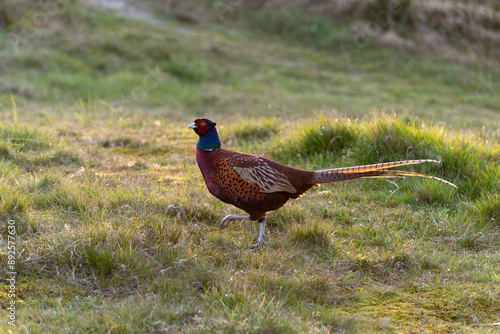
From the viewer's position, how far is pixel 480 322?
113 inches

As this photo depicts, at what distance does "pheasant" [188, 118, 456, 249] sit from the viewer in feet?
11.6

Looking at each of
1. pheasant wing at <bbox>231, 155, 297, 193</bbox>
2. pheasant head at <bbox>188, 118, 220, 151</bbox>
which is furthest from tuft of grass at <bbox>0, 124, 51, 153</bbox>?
pheasant wing at <bbox>231, 155, 297, 193</bbox>

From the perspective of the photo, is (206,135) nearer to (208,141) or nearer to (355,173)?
(208,141)

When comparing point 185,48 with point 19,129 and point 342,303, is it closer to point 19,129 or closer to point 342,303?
point 19,129

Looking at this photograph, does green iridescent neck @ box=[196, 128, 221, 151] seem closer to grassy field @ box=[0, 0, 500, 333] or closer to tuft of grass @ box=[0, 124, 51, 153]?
grassy field @ box=[0, 0, 500, 333]

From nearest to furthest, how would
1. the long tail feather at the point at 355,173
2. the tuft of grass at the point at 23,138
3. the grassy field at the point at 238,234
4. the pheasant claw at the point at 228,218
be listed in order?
the grassy field at the point at 238,234 → the long tail feather at the point at 355,173 → the pheasant claw at the point at 228,218 → the tuft of grass at the point at 23,138

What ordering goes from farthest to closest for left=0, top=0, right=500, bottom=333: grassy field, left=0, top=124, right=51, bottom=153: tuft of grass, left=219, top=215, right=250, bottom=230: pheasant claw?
1. left=0, top=124, right=51, bottom=153: tuft of grass
2. left=219, top=215, right=250, bottom=230: pheasant claw
3. left=0, top=0, right=500, bottom=333: grassy field

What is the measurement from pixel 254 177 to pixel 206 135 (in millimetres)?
548

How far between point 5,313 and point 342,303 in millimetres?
2001

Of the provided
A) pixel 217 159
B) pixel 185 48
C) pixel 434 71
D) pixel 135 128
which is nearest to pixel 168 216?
pixel 217 159

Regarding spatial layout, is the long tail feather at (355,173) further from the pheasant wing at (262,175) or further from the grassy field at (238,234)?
the grassy field at (238,234)

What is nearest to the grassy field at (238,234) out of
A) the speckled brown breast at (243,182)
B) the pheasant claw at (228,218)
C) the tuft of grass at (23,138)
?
the tuft of grass at (23,138)

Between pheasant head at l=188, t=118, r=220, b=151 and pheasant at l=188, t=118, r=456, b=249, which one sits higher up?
pheasant head at l=188, t=118, r=220, b=151

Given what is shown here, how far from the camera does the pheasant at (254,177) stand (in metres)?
3.53
